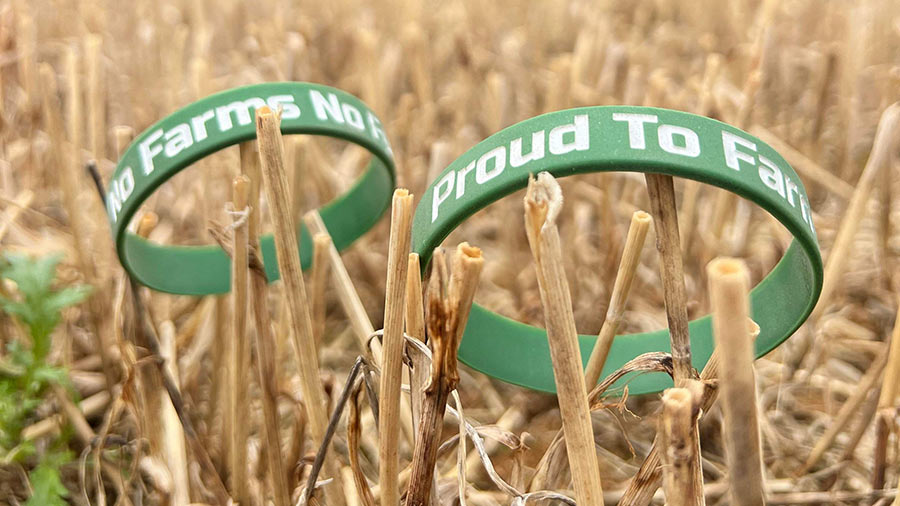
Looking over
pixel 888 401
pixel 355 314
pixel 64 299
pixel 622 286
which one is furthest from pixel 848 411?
pixel 64 299

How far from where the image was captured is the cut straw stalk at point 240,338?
64 centimetres

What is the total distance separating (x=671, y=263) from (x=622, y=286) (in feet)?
0.23

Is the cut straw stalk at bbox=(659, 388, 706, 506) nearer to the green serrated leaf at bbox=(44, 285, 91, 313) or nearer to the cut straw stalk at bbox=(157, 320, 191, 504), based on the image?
the cut straw stalk at bbox=(157, 320, 191, 504)

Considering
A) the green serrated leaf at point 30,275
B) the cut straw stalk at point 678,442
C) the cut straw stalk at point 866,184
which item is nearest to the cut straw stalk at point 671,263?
the cut straw stalk at point 678,442

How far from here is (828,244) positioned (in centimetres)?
129

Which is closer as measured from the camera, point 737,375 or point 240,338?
point 737,375

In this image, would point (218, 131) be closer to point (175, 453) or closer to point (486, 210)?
point (175, 453)

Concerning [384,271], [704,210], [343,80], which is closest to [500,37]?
[343,80]

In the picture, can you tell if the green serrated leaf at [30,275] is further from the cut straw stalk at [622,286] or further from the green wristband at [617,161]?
the cut straw stalk at [622,286]

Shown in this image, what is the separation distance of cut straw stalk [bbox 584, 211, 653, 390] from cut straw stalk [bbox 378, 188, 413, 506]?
5.3 inches

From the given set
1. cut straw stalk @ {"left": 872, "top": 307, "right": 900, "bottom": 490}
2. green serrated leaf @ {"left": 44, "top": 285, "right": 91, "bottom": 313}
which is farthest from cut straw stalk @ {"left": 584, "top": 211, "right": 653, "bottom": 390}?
green serrated leaf @ {"left": 44, "top": 285, "right": 91, "bottom": 313}

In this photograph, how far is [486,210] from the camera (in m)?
1.39

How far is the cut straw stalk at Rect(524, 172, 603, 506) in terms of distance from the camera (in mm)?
411

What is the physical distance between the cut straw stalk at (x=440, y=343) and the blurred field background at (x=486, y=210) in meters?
0.07
